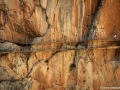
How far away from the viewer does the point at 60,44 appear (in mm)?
13797

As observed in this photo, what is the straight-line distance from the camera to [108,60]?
13.8 meters

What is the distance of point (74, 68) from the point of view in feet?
45.6


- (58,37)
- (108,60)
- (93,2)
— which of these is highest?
(93,2)

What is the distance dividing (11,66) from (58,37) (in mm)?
3338

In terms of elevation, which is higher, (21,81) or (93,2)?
(93,2)

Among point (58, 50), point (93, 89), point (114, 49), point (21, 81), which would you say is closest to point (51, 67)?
point (58, 50)

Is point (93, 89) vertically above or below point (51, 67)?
below

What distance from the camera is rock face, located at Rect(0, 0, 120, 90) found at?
44.3ft

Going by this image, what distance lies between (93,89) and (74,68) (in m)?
1.72

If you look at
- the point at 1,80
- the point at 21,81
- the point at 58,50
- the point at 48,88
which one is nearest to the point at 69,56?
the point at 58,50

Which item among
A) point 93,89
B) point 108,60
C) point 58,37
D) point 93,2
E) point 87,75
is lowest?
point 93,89

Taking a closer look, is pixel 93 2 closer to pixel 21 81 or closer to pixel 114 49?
pixel 114 49

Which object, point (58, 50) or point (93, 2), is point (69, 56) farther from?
point (93, 2)

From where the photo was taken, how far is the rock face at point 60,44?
1350cm
